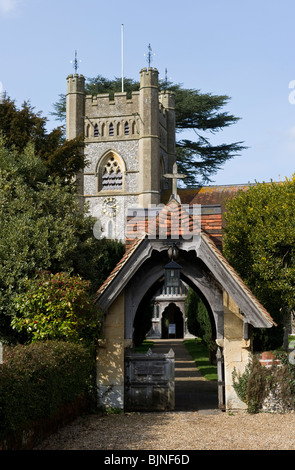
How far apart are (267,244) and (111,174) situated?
26.4 meters

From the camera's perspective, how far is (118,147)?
42.1 meters

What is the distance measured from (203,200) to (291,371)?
28931mm

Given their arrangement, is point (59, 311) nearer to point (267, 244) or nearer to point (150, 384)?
point (150, 384)

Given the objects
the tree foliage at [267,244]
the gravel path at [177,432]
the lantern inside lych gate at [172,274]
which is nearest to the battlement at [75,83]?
the tree foliage at [267,244]

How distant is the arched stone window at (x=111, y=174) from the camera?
42188 millimetres

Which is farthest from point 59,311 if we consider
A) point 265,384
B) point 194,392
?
point 194,392

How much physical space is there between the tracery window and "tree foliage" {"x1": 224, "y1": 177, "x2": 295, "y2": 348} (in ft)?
79.1

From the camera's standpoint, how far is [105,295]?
10.5m

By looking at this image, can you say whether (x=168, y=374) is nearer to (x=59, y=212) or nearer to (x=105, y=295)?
(x=105, y=295)

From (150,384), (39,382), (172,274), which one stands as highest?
(172,274)

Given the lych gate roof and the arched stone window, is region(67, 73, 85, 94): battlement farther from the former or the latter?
the lych gate roof

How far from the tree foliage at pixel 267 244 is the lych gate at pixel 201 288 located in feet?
21.3

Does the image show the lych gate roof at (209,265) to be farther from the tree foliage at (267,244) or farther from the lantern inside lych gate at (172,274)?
the tree foliage at (267,244)

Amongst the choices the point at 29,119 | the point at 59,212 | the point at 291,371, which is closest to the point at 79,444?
the point at 291,371
